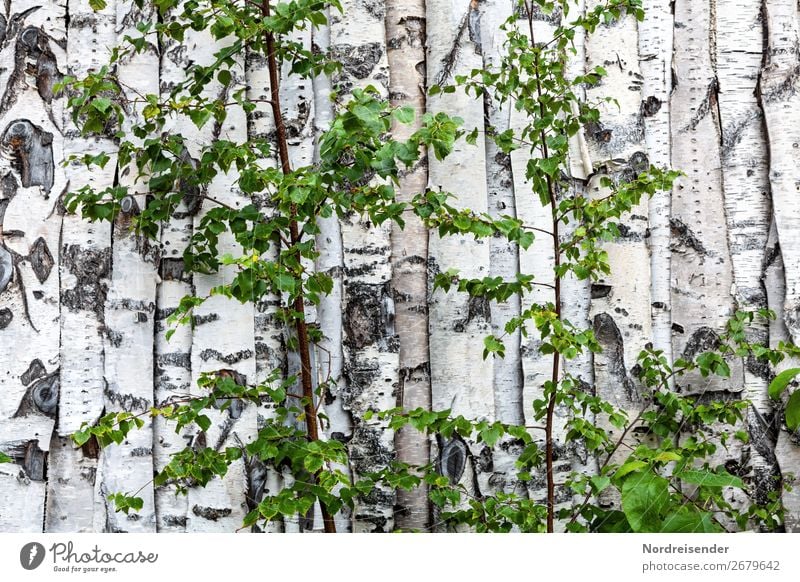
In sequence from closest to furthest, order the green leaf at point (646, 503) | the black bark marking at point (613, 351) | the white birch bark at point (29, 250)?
the green leaf at point (646, 503)
the white birch bark at point (29, 250)
the black bark marking at point (613, 351)

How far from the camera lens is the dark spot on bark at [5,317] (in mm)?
1712

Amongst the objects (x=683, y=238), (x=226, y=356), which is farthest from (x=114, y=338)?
(x=683, y=238)

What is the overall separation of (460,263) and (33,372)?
103cm

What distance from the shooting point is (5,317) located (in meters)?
1.71

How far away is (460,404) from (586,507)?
1.21 feet

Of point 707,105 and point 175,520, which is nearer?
point 175,520

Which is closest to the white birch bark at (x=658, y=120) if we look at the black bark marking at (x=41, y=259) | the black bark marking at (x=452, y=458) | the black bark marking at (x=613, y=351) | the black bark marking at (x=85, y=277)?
the black bark marking at (x=613, y=351)

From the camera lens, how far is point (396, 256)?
1.79m

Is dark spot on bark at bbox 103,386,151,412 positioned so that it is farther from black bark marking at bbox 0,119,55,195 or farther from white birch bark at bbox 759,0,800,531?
white birch bark at bbox 759,0,800,531

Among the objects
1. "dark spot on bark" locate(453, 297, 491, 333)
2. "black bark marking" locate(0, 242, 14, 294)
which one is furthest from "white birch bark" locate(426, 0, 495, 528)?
"black bark marking" locate(0, 242, 14, 294)

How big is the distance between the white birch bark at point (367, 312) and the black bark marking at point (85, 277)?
0.57 m
